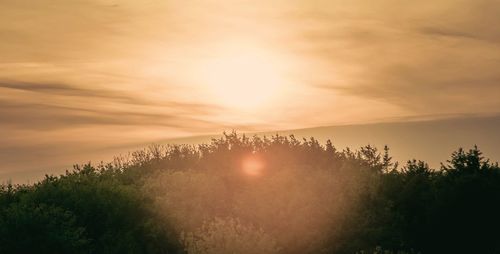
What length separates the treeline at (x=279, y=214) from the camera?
1389 inches

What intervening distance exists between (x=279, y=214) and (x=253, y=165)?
1529 cm

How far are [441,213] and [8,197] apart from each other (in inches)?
1060

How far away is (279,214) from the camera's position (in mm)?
39906

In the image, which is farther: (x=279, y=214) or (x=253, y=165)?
(x=253, y=165)

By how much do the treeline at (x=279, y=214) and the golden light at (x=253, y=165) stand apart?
17.0 ft

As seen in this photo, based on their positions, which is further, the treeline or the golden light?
the golden light

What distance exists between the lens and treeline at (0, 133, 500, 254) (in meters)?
35.3

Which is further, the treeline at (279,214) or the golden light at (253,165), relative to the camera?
the golden light at (253,165)

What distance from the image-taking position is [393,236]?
38844 mm

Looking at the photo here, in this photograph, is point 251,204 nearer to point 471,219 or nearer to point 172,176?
point 172,176

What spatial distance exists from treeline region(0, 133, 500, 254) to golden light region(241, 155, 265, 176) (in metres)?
5.18

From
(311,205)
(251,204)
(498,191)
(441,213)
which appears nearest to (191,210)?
(251,204)

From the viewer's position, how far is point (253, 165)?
55.0 m

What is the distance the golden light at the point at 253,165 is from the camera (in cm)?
5212
